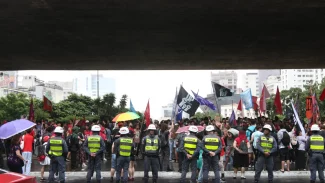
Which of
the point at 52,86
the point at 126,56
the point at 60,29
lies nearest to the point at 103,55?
the point at 126,56

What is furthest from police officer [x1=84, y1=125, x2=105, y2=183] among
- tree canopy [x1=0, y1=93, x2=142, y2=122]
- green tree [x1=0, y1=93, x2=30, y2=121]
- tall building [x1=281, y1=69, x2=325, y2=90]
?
tall building [x1=281, y1=69, x2=325, y2=90]

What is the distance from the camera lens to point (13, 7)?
40.4 feet

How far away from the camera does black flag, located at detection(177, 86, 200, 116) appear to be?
20594 millimetres

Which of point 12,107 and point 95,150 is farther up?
point 12,107

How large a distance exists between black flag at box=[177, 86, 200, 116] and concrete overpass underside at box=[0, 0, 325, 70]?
1559 mm

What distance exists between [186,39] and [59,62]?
7.46m

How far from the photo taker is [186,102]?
68.0 ft

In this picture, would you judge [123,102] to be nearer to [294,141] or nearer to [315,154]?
[294,141]

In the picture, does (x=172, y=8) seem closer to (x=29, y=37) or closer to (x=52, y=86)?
(x=29, y=37)

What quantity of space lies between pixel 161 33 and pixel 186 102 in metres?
5.95

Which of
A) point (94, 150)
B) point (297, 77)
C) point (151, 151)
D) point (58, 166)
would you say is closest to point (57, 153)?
point (58, 166)

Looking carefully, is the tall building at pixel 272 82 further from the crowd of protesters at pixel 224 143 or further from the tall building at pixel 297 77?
the crowd of protesters at pixel 224 143

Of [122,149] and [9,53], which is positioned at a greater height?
[9,53]

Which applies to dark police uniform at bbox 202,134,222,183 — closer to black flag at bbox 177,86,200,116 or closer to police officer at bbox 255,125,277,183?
police officer at bbox 255,125,277,183
